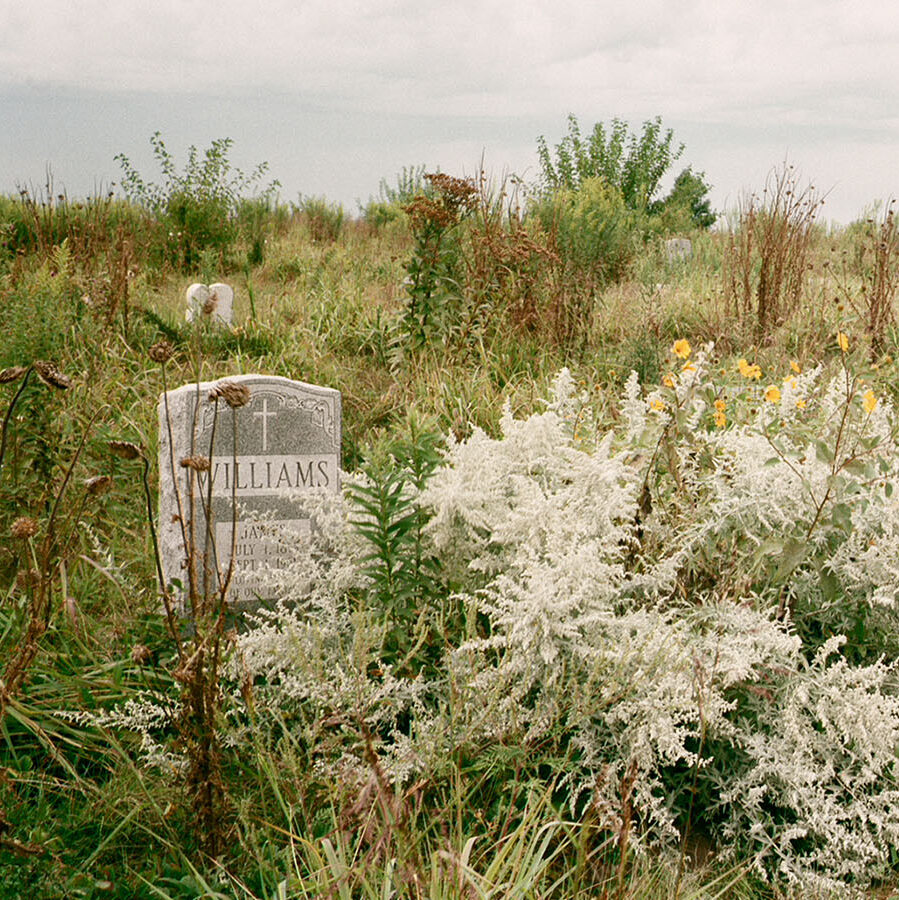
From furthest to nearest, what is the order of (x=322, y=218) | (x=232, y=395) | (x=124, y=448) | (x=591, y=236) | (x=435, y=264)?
1. (x=322, y=218)
2. (x=591, y=236)
3. (x=435, y=264)
4. (x=232, y=395)
5. (x=124, y=448)

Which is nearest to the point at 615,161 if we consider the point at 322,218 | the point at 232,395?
the point at 322,218

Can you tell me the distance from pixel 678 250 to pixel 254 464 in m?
9.61

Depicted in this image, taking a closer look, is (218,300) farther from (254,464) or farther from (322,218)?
(322,218)

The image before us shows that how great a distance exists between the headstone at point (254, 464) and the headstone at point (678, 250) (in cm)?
817

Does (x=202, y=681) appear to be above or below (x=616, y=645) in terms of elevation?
above

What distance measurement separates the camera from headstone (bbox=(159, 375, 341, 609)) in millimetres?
3760

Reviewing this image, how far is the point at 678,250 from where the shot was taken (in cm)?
1227

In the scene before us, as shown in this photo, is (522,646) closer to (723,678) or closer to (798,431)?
(723,678)

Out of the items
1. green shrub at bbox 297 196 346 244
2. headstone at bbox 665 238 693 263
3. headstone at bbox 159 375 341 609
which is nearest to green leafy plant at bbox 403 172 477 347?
headstone at bbox 159 375 341 609

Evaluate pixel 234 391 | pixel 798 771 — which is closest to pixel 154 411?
pixel 234 391

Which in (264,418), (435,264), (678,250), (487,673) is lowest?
(487,673)

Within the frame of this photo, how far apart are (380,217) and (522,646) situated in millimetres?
16573

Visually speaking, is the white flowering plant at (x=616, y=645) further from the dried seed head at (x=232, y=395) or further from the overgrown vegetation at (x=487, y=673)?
the dried seed head at (x=232, y=395)

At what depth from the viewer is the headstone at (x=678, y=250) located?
38.2ft
